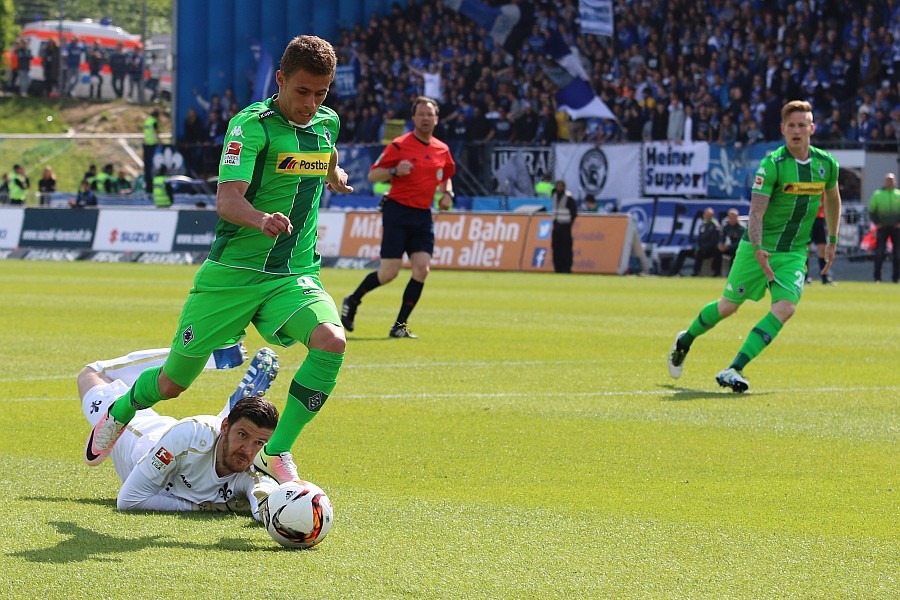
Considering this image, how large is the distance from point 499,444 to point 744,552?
2.85 meters

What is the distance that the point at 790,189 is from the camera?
35.0 ft

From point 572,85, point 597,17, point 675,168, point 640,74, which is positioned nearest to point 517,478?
point 675,168

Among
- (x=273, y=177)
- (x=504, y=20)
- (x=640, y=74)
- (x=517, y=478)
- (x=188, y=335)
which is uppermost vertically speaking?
(x=504, y=20)

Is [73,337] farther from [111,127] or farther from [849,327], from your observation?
[111,127]

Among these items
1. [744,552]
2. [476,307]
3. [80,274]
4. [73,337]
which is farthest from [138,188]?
[744,552]

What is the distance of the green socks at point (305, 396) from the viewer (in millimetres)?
5789

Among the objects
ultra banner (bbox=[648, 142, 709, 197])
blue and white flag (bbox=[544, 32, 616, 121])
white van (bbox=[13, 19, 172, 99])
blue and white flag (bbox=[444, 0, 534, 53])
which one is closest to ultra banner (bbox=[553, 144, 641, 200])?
ultra banner (bbox=[648, 142, 709, 197])

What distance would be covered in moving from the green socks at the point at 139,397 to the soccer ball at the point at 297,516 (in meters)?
1.18

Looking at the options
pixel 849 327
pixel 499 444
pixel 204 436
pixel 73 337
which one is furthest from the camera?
pixel 849 327

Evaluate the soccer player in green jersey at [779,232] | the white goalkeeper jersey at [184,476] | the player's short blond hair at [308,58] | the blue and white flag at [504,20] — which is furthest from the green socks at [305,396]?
the blue and white flag at [504,20]

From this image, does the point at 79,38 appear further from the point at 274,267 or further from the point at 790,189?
the point at 274,267

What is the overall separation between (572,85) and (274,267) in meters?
29.8

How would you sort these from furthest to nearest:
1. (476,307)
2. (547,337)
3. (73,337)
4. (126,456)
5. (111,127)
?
(111,127) → (476,307) → (547,337) → (73,337) → (126,456)

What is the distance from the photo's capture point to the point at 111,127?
65375 millimetres
